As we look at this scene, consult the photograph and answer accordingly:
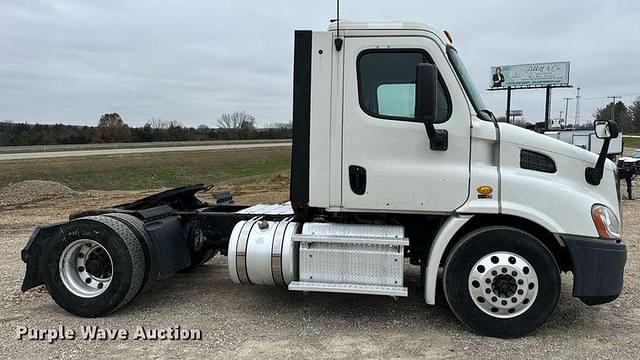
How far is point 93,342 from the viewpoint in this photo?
4625mm

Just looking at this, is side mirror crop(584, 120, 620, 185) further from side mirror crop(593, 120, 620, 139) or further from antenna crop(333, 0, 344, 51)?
antenna crop(333, 0, 344, 51)

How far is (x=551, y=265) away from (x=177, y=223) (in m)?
3.90

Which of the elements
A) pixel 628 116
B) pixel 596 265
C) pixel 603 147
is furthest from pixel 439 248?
Answer: pixel 628 116

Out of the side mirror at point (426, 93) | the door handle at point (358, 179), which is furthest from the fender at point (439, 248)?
the side mirror at point (426, 93)

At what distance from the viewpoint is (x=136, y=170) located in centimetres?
2858

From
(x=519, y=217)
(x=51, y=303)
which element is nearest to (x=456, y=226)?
(x=519, y=217)

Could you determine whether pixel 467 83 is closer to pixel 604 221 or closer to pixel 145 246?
pixel 604 221

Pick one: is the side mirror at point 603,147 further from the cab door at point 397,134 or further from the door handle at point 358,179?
the door handle at point 358,179

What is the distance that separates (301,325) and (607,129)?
3.37m

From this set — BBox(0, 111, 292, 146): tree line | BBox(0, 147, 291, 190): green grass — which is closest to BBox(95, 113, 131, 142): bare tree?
BBox(0, 111, 292, 146): tree line

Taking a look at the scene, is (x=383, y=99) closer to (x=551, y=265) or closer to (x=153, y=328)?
(x=551, y=265)

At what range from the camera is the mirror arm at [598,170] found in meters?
4.64

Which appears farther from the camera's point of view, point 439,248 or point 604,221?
point 439,248

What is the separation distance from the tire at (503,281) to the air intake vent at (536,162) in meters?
0.60
